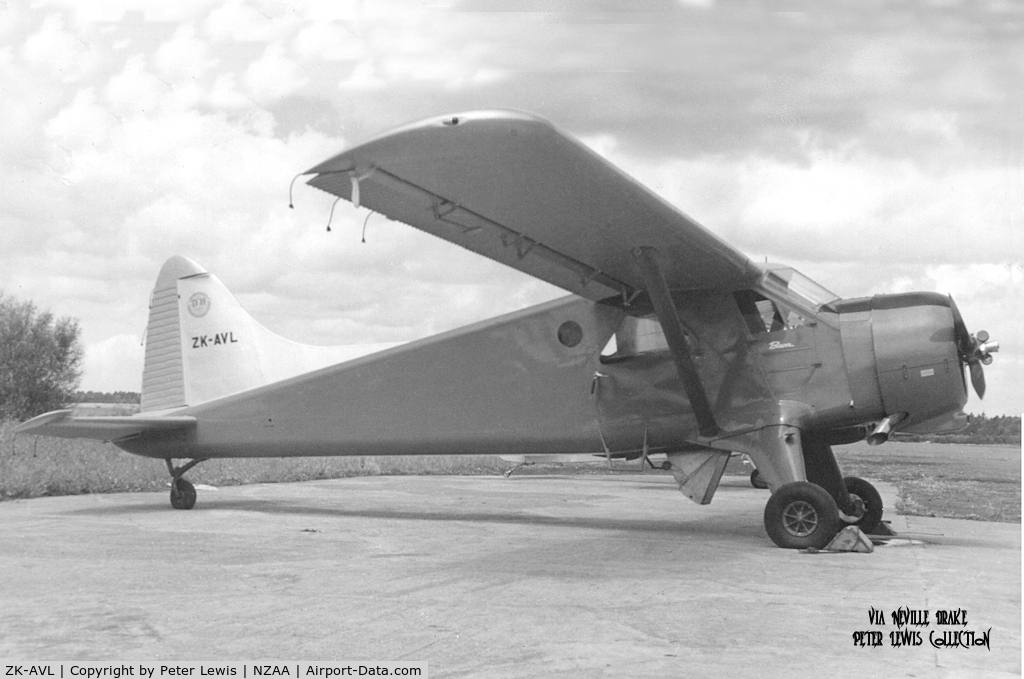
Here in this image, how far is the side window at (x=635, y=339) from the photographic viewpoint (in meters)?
8.91

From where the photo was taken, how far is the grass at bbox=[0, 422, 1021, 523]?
11.8 meters

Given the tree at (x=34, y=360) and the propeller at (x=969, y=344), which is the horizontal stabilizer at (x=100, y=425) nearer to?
the propeller at (x=969, y=344)

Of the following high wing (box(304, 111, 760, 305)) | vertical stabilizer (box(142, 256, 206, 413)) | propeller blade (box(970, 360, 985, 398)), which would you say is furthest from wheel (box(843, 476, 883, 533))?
vertical stabilizer (box(142, 256, 206, 413))

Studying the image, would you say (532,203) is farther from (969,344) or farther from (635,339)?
(969,344)

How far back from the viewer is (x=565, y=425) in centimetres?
923

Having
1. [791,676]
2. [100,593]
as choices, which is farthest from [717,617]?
[100,593]

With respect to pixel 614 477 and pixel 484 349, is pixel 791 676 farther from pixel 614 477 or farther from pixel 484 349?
pixel 614 477

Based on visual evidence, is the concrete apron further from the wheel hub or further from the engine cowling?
the engine cowling

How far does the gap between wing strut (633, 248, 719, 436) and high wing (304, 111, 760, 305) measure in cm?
5

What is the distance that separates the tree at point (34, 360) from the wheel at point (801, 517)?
34386 mm

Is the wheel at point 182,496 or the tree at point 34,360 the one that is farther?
the tree at point 34,360
